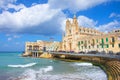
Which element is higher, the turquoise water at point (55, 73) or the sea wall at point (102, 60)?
the sea wall at point (102, 60)

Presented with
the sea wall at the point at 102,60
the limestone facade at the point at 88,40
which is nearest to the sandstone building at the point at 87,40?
the limestone facade at the point at 88,40

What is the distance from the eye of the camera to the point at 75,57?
56531 millimetres

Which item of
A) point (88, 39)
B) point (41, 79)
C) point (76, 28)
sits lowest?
point (41, 79)

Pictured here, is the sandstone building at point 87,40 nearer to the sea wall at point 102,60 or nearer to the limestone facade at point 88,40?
the limestone facade at point 88,40

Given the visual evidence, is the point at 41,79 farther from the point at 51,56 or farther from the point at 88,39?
the point at 51,56

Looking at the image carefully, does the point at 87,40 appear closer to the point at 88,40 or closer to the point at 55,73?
the point at 88,40

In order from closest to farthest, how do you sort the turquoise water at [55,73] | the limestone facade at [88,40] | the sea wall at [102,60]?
the turquoise water at [55,73], the sea wall at [102,60], the limestone facade at [88,40]

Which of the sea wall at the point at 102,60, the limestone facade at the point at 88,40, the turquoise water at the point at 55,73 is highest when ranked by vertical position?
the limestone facade at the point at 88,40

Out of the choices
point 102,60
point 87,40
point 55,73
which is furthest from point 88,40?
point 55,73

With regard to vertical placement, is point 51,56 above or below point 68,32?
below

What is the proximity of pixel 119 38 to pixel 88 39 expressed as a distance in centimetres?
1538

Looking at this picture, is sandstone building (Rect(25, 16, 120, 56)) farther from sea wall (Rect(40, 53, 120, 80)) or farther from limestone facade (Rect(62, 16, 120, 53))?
sea wall (Rect(40, 53, 120, 80))

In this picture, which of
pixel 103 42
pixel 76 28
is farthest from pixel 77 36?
pixel 103 42

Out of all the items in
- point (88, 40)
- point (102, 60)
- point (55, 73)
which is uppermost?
→ point (88, 40)
